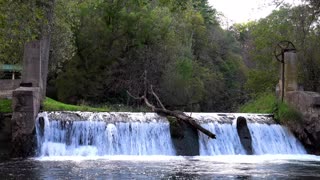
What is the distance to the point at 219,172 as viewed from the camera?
43.9ft

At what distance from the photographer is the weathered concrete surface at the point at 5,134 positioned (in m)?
17.7

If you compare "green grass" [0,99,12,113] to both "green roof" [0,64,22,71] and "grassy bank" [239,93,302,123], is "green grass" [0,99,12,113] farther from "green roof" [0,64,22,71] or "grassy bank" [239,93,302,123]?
"green roof" [0,64,22,71]

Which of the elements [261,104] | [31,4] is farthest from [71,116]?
[261,104]

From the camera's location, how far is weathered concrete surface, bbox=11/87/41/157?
673 inches

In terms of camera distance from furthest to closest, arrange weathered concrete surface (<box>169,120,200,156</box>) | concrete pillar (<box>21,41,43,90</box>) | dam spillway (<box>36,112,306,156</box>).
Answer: concrete pillar (<box>21,41,43,90</box>) → weathered concrete surface (<box>169,120,200,156</box>) → dam spillway (<box>36,112,306,156</box>)

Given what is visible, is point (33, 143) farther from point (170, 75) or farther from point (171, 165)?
point (170, 75)

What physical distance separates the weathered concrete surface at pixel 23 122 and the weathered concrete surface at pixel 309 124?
11.2 metres

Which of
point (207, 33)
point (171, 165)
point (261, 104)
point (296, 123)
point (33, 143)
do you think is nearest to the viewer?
point (171, 165)

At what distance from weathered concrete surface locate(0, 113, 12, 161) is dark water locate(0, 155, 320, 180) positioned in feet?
7.02

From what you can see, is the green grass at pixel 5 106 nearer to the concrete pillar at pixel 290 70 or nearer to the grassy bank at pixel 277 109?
the grassy bank at pixel 277 109

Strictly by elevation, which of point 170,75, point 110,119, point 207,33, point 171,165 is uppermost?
point 207,33

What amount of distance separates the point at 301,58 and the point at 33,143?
1631 centimetres

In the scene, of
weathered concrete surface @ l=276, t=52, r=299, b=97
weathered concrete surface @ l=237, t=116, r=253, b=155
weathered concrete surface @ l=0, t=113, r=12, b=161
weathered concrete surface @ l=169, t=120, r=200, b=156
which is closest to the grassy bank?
weathered concrete surface @ l=276, t=52, r=299, b=97

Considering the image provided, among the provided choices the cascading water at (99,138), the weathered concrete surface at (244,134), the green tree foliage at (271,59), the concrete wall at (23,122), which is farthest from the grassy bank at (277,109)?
the concrete wall at (23,122)
